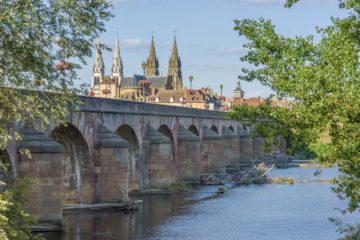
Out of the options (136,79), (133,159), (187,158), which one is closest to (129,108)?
(133,159)

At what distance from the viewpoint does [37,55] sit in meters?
17.5

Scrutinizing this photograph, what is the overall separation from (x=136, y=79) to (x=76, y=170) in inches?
4548

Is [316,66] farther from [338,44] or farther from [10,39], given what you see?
[10,39]

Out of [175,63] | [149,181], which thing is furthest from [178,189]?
[175,63]

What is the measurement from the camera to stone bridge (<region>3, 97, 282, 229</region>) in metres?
35.5

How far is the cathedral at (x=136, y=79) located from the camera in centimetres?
15962

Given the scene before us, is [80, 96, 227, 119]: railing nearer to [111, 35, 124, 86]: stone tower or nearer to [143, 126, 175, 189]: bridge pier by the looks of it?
[143, 126, 175, 189]: bridge pier

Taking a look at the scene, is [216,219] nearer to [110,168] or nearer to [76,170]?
[110,168]

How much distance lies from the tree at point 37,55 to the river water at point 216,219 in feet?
59.3

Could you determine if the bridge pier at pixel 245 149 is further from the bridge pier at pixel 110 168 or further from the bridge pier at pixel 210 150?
the bridge pier at pixel 110 168

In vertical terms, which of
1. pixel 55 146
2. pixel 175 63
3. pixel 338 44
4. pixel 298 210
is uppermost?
pixel 175 63

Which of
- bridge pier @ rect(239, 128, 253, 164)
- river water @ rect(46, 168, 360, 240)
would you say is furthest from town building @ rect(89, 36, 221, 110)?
river water @ rect(46, 168, 360, 240)

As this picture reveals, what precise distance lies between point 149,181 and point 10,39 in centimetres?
4459

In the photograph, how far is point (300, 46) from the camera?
20891 millimetres
